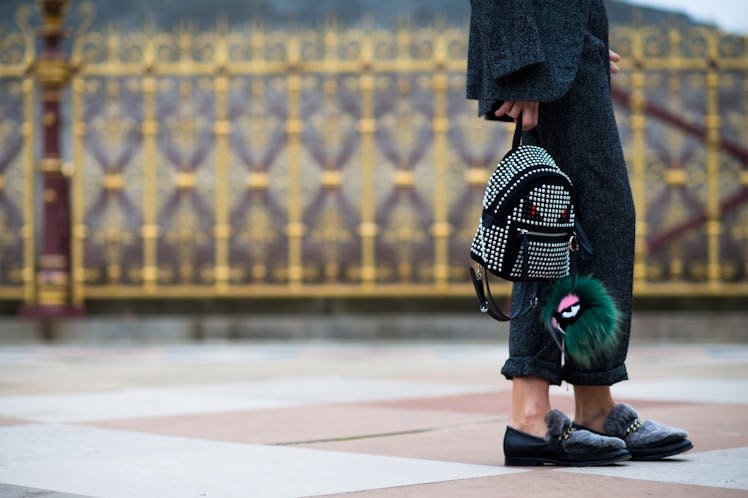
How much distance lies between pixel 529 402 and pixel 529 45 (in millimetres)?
901

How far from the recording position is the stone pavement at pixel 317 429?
292 centimetres

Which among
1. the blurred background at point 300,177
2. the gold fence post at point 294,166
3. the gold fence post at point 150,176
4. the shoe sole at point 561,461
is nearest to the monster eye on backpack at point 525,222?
the shoe sole at point 561,461

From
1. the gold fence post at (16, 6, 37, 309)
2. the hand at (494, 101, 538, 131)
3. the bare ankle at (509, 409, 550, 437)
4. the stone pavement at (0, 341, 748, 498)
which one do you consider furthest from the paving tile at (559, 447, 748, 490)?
the gold fence post at (16, 6, 37, 309)

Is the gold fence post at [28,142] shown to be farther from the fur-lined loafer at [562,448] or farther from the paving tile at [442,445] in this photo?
the fur-lined loafer at [562,448]

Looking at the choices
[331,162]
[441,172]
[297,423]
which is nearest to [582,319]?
[297,423]

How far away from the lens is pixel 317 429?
4117 mm

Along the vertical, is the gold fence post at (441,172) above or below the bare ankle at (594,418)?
above

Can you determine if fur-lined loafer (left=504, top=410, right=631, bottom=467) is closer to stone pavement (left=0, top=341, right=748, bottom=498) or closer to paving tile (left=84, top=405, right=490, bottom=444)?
stone pavement (left=0, top=341, right=748, bottom=498)

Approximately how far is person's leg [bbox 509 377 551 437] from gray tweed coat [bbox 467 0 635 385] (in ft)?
0.08

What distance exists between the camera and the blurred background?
10602 mm

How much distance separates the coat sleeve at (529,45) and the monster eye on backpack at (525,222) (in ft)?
0.61

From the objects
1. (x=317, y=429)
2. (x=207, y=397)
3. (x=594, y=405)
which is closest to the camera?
(x=594, y=405)

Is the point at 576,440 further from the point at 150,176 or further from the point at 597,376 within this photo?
the point at 150,176

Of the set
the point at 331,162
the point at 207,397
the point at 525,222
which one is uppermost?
the point at 331,162
